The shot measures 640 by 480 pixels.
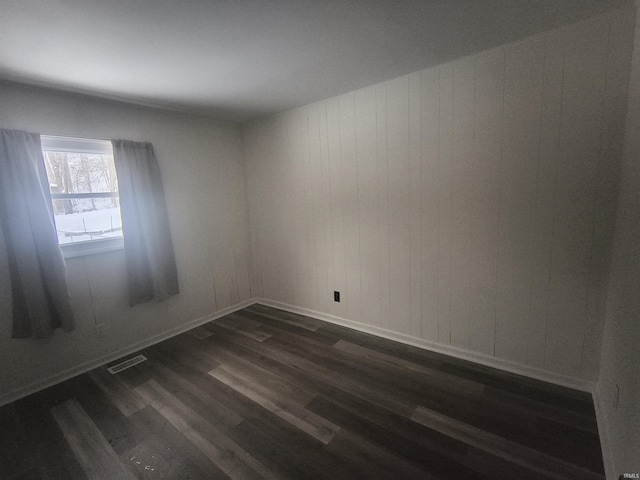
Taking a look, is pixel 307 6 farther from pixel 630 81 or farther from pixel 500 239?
pixel 500 239

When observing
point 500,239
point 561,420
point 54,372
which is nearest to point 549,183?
point 500,239

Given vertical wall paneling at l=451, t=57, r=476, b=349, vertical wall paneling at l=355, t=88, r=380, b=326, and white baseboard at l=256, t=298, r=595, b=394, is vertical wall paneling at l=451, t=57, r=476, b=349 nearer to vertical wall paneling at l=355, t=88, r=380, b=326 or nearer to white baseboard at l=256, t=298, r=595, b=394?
white baseboard at l=256, t=298, r=595, b=394

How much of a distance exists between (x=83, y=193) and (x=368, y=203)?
260cm

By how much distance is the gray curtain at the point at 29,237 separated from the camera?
7.05 feet

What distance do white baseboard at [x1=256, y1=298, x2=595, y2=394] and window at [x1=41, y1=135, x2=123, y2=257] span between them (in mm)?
2253

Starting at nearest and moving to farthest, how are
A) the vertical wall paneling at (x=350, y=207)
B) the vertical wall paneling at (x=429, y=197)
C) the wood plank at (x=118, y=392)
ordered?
the wood plank at (x=118, y=392) → the vertical wall paneling at (x=429, y=197) → the vertical wall paneling at (x=350, y=207)

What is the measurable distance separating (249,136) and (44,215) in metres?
2.25

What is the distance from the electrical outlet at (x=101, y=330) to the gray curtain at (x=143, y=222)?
0.98 ft

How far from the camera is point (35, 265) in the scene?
2.25 m

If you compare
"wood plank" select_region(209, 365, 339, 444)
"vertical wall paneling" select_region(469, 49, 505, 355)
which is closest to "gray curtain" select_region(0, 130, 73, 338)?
"wood plank" select_region(209, 365, 339, 444)

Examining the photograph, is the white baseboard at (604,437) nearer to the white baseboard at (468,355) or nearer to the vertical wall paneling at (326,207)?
the white baseboard at (468,355)

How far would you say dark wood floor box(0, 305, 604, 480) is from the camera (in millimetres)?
1547

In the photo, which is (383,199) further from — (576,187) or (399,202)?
(576,187)

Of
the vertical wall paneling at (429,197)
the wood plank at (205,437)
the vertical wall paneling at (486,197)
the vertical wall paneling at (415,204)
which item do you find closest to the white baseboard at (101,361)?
the wood plank at (205,437)
